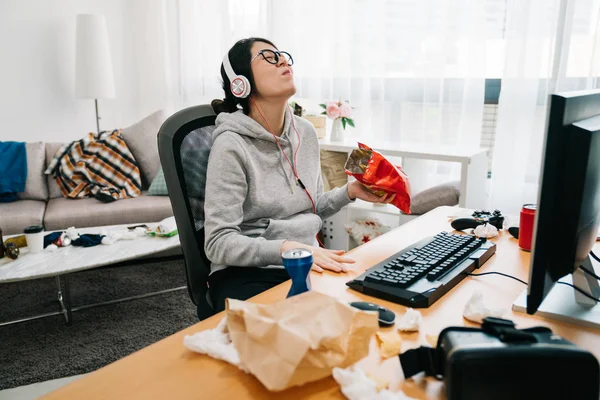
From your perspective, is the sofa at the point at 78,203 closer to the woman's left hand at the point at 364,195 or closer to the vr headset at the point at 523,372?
the woman's left hand at the point at 364,195

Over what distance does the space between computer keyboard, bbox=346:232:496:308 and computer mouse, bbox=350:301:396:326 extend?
0.25ft

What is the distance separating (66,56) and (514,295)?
409 centimetres

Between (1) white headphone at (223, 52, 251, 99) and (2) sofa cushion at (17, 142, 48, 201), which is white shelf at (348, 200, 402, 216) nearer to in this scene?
(1) white headphone at (223, 52, 251, 99)

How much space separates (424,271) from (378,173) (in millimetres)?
376

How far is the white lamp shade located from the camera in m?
3.81

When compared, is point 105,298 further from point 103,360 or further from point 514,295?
point 514,295

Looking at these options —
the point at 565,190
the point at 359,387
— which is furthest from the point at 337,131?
the point at 359,387

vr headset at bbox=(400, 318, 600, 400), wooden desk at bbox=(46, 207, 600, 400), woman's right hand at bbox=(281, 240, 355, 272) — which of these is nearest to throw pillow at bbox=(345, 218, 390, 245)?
woman's right hand at bbox=(281, 240, 355, 272)

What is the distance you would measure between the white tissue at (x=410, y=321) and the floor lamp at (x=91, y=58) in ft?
11.9

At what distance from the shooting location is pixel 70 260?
2.22 metres

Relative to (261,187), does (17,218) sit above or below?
below

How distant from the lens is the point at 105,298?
2764 millimetres

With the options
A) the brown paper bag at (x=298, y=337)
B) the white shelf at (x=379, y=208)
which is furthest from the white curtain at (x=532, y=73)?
the brown paper bag at (x=298, y=337)

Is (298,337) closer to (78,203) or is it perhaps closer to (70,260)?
(70,260)
